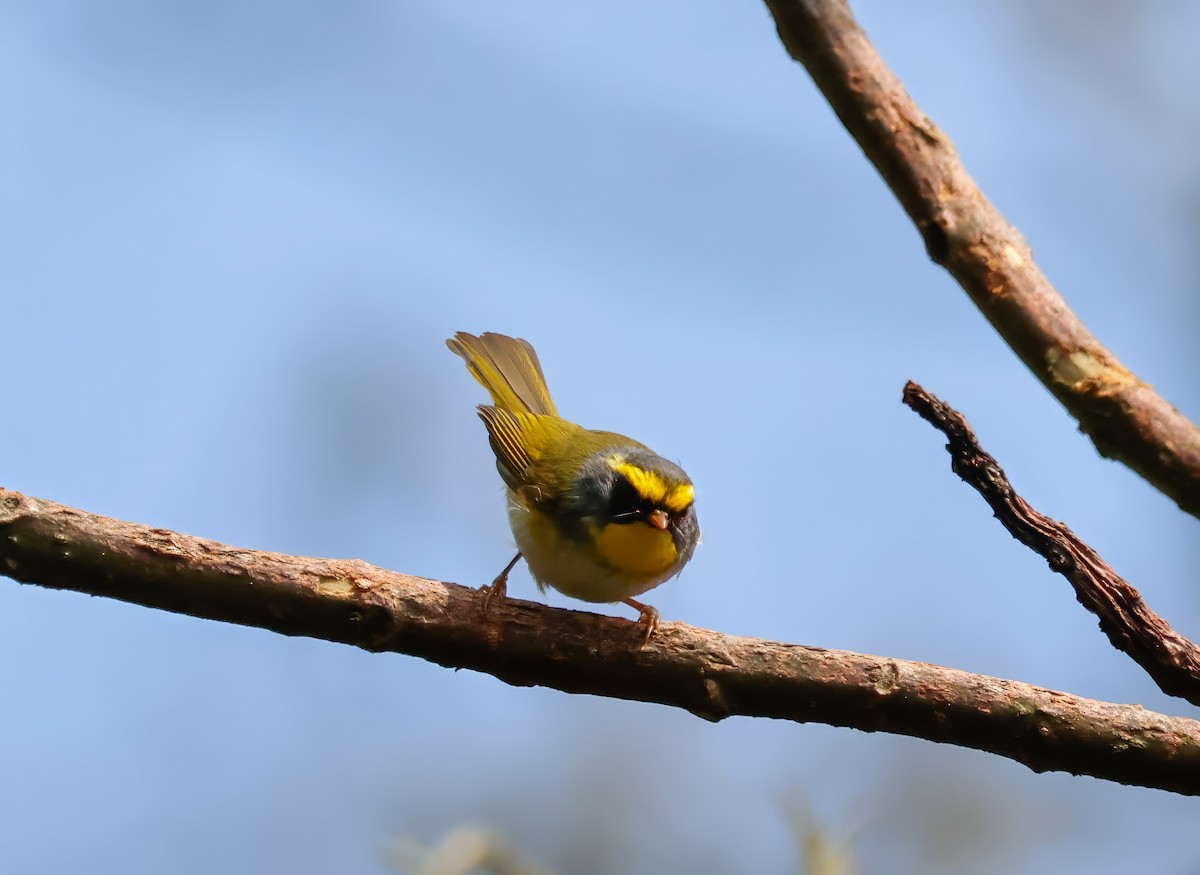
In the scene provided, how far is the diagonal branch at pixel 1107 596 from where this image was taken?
3113mm

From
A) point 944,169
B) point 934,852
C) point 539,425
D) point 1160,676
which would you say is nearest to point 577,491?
point 539,425

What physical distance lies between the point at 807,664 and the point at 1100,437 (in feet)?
4.82

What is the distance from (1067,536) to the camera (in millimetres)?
3166

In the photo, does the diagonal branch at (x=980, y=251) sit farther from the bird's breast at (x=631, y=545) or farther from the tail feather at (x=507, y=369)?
the tail feather at (x=507, y=369)

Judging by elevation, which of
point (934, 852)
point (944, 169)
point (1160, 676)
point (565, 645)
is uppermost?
point (944, 169)

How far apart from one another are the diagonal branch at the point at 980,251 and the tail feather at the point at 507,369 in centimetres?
386

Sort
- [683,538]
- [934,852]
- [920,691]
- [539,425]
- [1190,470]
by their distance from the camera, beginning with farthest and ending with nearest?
[934,852], [539,425], [683,538], [920,691], [1190,470]

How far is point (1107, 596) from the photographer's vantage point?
315 cm

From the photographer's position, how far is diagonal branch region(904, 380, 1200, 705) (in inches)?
123

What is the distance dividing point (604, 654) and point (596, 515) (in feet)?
3.60

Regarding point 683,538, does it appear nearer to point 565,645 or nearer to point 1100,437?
point 565,645

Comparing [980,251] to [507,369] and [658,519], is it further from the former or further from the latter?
[507,369]

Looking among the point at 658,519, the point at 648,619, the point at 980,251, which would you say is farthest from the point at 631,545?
the point at 980,251

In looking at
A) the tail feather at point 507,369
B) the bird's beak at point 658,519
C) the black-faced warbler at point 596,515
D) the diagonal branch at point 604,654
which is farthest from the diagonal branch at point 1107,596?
the tail feather at point 507,369
